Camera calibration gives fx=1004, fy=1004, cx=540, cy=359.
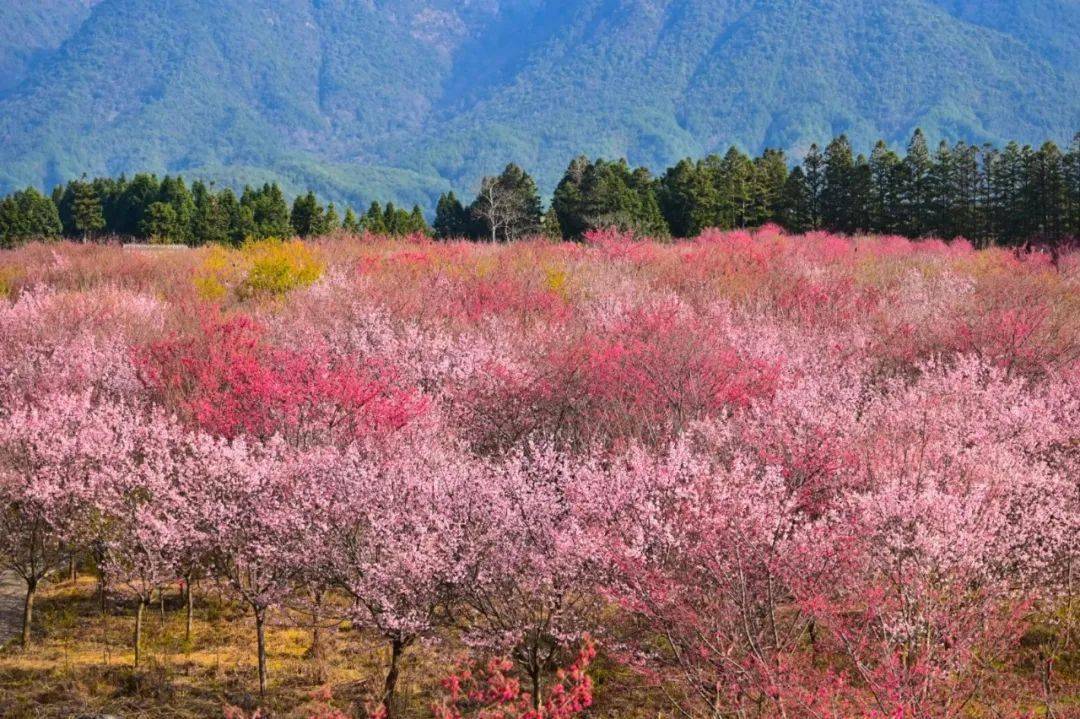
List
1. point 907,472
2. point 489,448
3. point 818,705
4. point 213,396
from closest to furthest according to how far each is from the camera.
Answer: point 818,705
point 907,472
point 213,396
point 489,448

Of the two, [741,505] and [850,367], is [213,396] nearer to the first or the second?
[741,505]

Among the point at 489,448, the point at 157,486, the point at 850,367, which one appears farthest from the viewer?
the point at 850,367

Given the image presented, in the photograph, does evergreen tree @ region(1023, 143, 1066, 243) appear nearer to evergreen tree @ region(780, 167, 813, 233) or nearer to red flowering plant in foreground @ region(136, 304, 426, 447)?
evergreen tree @ region(780, 167, 813, 233)

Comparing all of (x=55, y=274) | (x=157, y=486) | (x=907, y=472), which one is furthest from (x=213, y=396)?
(x=55, y=274)

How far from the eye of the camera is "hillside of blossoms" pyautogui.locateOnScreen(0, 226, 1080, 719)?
12.3 m

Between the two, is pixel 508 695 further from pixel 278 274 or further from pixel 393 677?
pixel 278 274

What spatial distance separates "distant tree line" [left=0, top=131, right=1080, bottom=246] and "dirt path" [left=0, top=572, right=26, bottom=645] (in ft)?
129

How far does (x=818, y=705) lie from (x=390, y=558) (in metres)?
5.72

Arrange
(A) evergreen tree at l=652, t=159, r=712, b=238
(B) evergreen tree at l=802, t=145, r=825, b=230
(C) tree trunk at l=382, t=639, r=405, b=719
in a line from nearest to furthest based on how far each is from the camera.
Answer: (C) tree trunk at l=382, t=639, r=405, b=719, (A) evergreen tree at l=652, t=159, r=712, b=238, (B) evergreen tree at l=802, t=145, r=825, b=230

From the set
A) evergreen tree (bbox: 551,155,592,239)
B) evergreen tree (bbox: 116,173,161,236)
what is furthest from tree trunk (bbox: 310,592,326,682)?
evergreen tree (bbox: 116,173,161,236)

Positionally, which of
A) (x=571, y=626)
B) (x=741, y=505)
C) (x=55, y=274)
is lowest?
(x=571, y=626)

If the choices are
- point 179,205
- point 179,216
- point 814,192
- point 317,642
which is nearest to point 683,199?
point 814,192

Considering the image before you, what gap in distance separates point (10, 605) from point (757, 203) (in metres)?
54.4

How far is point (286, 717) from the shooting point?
1432 cm
